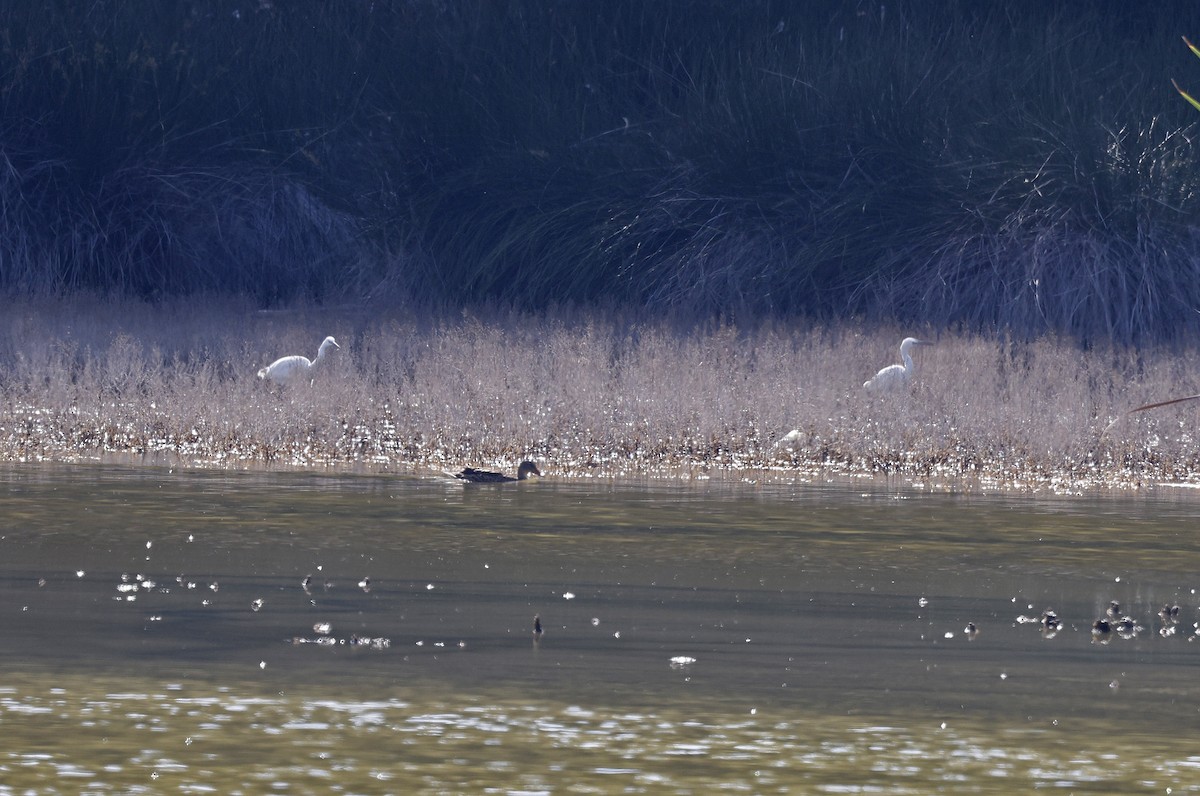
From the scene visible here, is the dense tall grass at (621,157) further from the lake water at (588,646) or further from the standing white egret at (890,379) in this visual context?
the lake water at (588,646)

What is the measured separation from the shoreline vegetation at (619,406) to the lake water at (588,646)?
2238 mm

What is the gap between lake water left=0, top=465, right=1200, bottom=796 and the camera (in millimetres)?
5402

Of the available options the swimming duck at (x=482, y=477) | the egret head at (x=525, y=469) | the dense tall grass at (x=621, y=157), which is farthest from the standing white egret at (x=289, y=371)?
the dense tall grass at (x=621, y=157)

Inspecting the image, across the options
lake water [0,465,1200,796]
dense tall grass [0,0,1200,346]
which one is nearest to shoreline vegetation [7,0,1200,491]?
dense tall grass [0,0,1200,346]

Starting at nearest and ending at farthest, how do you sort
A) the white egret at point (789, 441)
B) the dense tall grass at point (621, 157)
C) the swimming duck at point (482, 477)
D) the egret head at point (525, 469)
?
the swimming duck at point (482, 477)
the egret head at point (525, 469)
the white egret at point (789, 441)
the dense tall grass at point (621, 157)

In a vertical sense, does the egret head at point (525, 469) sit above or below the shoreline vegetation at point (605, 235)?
below

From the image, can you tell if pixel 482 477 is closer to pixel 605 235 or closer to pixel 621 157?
pixel 605 235

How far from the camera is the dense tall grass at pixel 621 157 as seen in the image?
2259 cm

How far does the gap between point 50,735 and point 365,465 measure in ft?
26.5

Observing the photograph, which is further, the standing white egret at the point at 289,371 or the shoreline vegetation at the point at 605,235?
the standing white egret at the point at 289,371

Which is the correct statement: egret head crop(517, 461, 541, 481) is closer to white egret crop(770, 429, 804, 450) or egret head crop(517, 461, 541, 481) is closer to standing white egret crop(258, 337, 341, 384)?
white egret crop(770, 429, 804, 450)

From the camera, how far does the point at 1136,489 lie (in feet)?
41.5

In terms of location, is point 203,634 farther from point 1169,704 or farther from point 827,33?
point 827,33

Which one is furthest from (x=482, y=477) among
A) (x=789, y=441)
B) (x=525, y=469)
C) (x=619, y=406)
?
(x=619, y=406)
